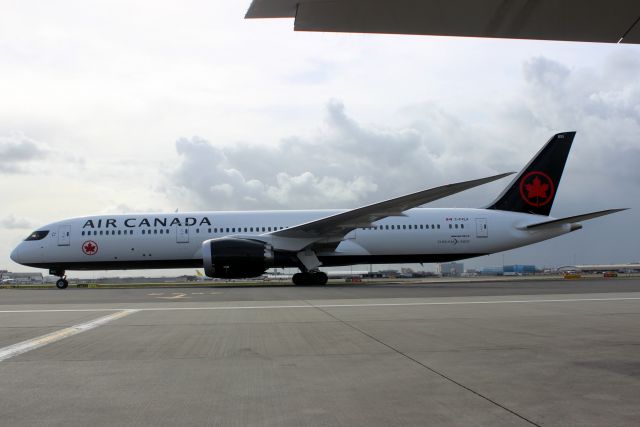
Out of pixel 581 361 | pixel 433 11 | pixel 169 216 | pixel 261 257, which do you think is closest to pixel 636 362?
pixel 581 361

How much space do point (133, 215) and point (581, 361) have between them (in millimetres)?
22646

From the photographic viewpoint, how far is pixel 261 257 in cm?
2102

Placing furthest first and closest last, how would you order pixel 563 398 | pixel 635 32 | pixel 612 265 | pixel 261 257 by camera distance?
pixel 612 265 < pixel 261 257 < pixel 635 32 < pixel 563 398

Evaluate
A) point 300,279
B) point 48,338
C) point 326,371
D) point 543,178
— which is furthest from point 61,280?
point 326,371

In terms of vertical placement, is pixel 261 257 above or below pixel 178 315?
above

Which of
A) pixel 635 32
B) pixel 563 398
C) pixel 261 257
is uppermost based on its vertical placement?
pixel 635 32

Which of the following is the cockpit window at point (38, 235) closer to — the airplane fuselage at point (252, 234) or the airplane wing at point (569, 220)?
the airplane fuselage at point (252, 234)

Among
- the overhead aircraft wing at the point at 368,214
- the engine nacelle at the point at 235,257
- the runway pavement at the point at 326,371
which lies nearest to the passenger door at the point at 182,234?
the engine nacelle at the point at 235,257

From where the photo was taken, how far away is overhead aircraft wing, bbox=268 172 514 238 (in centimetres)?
1817

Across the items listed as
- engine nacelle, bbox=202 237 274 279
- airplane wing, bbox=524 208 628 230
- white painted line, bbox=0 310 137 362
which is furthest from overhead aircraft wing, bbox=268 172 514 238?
white painted line, bbox=0 310 137 362

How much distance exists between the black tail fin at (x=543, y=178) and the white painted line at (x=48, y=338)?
20.0 meters

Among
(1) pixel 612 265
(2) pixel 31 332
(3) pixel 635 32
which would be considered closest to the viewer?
(3) pixel 635 32

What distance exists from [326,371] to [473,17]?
3149 mm

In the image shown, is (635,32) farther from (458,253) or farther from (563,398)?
(458,253)
